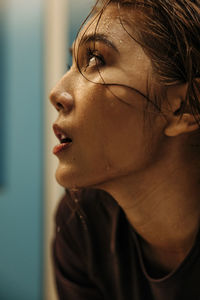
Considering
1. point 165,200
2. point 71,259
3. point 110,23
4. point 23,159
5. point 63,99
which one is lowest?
point 71,259

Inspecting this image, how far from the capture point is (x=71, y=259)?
73 centimetres

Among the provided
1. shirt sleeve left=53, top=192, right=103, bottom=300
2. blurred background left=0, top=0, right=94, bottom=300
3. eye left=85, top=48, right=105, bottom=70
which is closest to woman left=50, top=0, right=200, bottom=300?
eye left=85, top=48, right=105, bottom=70

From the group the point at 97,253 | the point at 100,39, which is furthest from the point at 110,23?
the point at 97,253

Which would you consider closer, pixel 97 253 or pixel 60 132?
pixel 60 132

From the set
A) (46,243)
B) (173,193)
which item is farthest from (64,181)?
(46,243)

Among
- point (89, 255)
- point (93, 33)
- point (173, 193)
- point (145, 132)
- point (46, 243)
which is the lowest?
point (46, 243)

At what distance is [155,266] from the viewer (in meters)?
0.65

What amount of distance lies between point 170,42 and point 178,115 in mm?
123

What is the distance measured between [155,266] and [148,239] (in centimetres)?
6

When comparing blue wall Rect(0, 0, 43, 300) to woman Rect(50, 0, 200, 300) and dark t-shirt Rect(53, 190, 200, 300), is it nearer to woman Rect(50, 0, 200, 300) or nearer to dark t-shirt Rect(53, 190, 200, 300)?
dark t-shirt Rect(53, 190, 200, 300)

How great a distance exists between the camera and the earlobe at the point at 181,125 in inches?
22.2

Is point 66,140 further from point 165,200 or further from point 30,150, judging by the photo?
point 30,150

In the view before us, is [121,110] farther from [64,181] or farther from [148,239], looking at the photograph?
[148,239]

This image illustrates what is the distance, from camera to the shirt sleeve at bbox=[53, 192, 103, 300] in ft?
2.33
